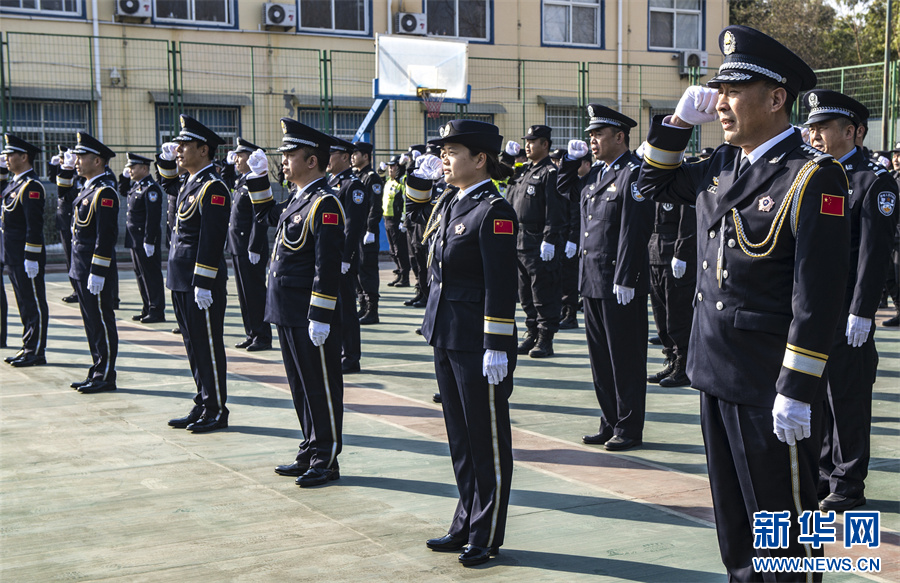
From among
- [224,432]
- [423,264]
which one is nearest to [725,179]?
[224,432]

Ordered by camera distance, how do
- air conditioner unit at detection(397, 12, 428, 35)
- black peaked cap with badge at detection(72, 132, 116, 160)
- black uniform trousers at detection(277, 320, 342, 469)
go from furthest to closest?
air conditioner unit at detection(397, 12, 428, 35) < black peaked cap with badge at detection(72, 132, 116, 160) < black uniform trousers at detection(277, 320, 342, 469)

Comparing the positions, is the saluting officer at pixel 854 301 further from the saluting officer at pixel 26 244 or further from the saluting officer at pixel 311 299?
the saluting officer at pixel 26 244

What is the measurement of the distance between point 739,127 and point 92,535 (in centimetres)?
365

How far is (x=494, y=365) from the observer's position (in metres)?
4.54

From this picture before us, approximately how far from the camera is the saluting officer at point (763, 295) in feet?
10.7

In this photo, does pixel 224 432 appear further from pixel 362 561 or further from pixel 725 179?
pixel 725 179

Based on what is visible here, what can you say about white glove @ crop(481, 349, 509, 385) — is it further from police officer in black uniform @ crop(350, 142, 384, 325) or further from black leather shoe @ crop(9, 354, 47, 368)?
police officer in black uniform @ crop(350, 142, 384, 325)

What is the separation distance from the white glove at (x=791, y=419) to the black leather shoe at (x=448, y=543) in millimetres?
1911

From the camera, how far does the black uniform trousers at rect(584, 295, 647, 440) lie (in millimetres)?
6672

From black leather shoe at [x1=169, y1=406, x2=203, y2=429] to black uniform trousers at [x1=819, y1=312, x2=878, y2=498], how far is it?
432 cm

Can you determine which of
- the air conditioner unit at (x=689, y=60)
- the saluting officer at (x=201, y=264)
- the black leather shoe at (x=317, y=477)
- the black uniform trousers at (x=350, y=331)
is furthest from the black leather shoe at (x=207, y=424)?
the air conditioner unit at (x=689, y=60)

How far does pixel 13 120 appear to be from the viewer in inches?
822

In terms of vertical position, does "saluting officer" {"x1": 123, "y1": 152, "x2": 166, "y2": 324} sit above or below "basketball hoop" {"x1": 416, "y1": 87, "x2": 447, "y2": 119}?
below

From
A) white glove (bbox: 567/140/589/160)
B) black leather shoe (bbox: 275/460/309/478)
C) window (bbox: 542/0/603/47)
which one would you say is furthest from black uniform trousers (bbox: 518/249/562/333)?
window (bbox: 542/0/603/47)
